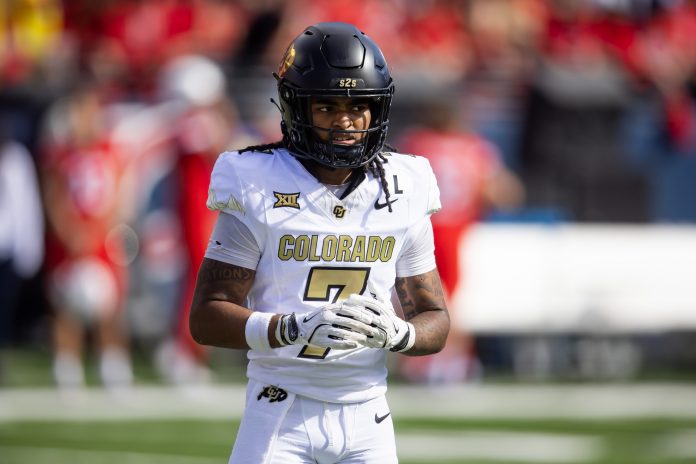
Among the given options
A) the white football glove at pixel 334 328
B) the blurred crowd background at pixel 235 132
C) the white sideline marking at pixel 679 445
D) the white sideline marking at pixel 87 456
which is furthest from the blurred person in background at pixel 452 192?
the white football glove at pixel 334 328

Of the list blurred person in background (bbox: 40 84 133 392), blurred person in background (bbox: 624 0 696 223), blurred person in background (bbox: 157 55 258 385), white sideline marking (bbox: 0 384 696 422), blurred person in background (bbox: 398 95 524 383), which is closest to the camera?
white sideline marking (bbox: 0 384 696 422)

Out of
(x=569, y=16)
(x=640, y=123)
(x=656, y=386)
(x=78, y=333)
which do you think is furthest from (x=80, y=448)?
(x=569, y=16)

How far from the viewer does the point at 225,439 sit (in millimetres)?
7871

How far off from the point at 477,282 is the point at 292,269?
744cm

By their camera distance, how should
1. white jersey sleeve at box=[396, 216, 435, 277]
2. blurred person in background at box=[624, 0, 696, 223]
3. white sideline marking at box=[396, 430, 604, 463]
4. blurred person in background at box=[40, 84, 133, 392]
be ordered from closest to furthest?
white jersey sleeve at box=[396, 216, 435, 277] → white sideline marking at box=[396, 430, 604, 463] → blurred person in background at box=[40, 84, 133, 392] → blurred person in background at box=[624, 0, 696, 223]

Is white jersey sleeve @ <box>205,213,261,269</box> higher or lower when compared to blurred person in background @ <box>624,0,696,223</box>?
lower

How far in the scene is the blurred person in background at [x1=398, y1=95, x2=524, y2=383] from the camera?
10.2m

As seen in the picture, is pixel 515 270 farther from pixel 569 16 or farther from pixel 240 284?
pixel 240 284

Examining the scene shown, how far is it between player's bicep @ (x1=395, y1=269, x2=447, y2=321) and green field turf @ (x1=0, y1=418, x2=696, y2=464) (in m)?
3.47

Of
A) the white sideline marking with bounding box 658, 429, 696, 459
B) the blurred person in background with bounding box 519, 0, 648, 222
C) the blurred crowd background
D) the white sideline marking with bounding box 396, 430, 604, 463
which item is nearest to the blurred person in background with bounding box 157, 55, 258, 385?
the blurred crowd background

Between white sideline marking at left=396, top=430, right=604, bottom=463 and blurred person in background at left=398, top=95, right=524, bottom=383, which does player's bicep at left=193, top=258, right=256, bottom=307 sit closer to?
white sideline marking at left=396, top=430, right=604, bottom=463

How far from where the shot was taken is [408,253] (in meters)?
3.82

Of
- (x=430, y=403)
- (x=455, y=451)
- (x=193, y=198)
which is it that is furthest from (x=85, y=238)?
(x=455, y=451)

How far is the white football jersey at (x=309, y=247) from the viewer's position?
3.63 meters
